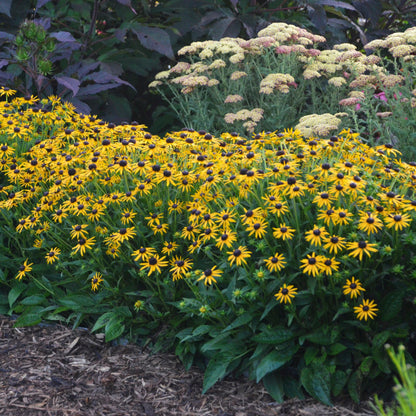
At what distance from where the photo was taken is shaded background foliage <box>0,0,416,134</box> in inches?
178

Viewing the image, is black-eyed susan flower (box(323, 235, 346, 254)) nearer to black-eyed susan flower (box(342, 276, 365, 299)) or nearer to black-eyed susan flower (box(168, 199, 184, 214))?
black-eyed susan flower (box(342, 276, 365, 299))

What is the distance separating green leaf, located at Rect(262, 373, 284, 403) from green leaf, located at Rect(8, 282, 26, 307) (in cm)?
143

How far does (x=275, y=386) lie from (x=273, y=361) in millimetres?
117

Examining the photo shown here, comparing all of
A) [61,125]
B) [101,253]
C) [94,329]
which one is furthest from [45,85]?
[94,329]

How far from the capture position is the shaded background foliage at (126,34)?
451 centimetres

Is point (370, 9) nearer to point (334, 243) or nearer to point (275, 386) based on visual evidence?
point (334, 243)

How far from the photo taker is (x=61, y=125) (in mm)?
3867

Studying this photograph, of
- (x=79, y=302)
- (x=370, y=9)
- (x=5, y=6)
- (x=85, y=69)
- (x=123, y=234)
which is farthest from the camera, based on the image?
(x=370, y=9)

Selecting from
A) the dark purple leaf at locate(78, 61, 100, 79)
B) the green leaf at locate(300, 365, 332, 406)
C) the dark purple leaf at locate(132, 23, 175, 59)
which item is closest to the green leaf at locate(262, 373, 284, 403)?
the green leaf at locate(300, 365, 332, 406)

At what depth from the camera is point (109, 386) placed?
2.53 m

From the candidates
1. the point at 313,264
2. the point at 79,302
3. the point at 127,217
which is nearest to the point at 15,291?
the point at 79,302

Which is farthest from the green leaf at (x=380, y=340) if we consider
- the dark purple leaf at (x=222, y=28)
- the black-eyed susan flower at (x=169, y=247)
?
the dark purple leaf at (x=222, y=28)

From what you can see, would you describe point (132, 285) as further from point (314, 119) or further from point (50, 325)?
point (314, 119)

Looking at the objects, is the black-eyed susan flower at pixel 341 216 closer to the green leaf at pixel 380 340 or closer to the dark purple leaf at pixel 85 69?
the green leaf at pixel 380 340
